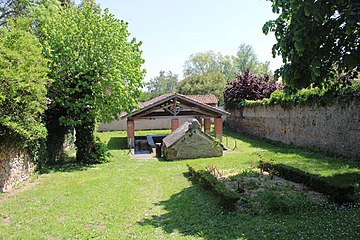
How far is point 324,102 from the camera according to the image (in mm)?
9445

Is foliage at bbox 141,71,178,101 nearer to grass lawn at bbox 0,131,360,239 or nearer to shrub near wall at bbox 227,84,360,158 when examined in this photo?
shrub near wall at bbox 227,84,360,158

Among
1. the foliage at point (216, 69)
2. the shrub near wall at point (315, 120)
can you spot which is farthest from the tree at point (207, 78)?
the shrub near wall at point (315, 120)

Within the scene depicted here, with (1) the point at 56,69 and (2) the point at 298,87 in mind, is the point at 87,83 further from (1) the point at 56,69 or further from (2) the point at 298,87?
(2) the point at 298,87

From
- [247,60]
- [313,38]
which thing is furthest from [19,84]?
[247,60]

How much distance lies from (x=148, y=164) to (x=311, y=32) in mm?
10187

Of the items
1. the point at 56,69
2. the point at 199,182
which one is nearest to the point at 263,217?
the point at 199,182

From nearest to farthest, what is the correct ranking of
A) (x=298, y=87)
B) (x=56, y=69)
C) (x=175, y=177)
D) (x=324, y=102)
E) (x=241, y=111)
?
(x=298, y=87) → (x=324, y=102) → (x=175, y=177) → (x=56, y=69) → (x=241, y=111)

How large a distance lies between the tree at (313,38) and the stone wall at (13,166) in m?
9.13

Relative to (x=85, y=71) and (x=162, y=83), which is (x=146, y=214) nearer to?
(x=85, y=71)

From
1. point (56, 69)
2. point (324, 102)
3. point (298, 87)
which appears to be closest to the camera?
point (298, 87)

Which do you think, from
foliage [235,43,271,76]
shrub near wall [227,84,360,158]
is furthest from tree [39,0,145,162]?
foliage [235,43,271,76]

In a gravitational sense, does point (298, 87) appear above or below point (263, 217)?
above

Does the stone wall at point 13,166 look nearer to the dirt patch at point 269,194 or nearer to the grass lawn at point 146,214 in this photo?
the grass lawn at point 146,214

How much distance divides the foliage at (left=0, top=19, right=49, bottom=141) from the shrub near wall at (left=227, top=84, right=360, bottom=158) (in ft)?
29.3
